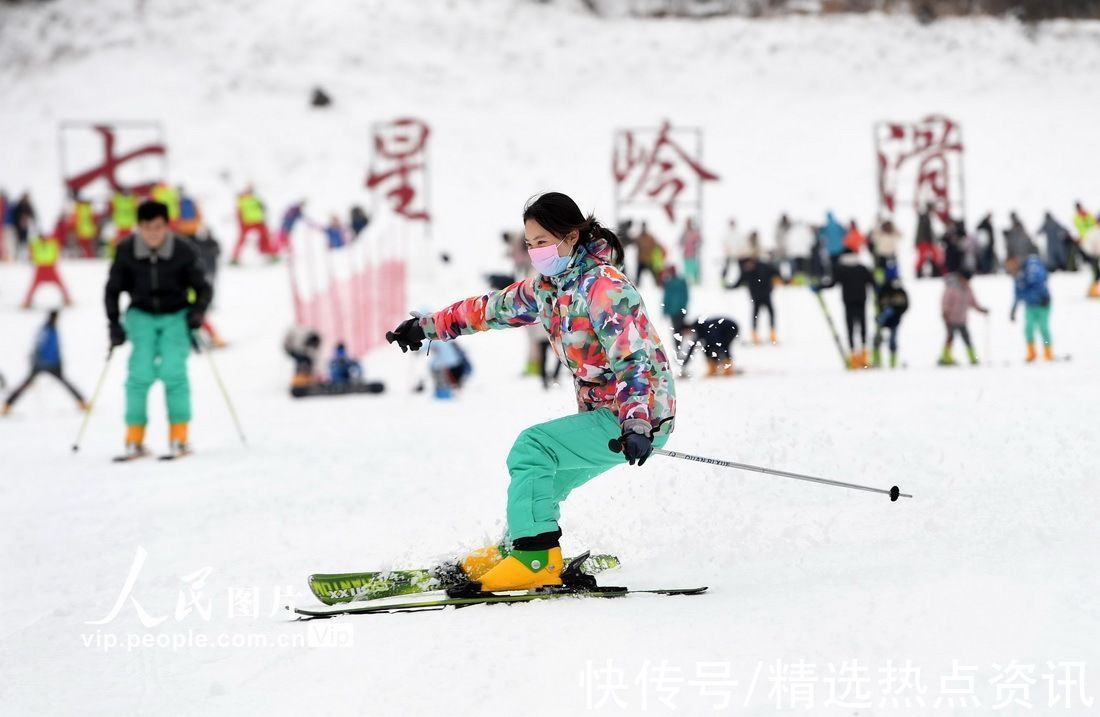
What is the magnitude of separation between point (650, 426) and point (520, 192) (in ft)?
106

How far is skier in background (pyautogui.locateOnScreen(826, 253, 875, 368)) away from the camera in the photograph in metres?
12.4

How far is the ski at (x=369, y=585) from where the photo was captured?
3525 millimetres


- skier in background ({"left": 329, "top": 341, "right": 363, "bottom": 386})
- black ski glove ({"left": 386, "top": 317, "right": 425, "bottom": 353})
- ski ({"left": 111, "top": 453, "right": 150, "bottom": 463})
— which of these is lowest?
ski ({"left": 111, "top": 453, "right": 150, "bottom": 463})

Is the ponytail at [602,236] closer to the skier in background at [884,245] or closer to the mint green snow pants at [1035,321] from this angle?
the mint green snow pants at [1035,321]

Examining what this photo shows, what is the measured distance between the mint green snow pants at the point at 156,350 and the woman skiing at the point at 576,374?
4.13 metres

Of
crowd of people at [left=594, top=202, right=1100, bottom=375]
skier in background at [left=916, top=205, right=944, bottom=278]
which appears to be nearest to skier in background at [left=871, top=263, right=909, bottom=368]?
crowd of people at [left=594, top=202, right=1100, bottom=375]

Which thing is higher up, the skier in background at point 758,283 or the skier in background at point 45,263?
the skier in background at point 45,263

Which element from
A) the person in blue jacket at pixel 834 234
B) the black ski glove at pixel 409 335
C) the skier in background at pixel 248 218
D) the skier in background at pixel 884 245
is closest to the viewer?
the black ski glove at pixel 409 335

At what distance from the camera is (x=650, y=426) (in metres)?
3.24

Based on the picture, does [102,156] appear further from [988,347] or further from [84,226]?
[988,347]

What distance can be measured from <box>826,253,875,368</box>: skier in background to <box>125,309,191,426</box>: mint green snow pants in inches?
297

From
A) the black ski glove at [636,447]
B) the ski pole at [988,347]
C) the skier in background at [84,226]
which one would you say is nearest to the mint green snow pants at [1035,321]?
the ski pole at [988,347]

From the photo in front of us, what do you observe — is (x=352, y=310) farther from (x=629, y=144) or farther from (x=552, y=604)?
(x=552, y=604)

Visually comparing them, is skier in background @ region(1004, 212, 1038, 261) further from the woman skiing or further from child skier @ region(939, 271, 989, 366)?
the woman skiing
